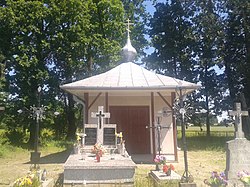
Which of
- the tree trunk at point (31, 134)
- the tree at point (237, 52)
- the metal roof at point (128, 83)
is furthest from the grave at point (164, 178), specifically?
the tree at point (237, 52)

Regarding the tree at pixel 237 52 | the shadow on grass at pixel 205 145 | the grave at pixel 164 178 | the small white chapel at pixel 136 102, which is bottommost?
the grave at pixel 164 178

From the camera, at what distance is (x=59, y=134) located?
26266 millimetres

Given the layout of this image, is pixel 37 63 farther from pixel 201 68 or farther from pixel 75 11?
pixel 201 68

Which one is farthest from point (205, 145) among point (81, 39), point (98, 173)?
point (98, 173)

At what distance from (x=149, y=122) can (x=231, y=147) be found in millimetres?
5766

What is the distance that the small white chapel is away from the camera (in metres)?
13.1

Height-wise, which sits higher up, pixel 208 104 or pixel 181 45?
pixel 181 45

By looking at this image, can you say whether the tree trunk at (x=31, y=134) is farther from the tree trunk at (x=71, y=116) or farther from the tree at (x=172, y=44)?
the tree at (x=172, y=44)

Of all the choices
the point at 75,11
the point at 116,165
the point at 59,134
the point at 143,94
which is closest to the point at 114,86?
the point at 143,94

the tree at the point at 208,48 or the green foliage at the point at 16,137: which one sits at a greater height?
the tree at the point at 208,48

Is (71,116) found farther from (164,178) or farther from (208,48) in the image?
(164,178)

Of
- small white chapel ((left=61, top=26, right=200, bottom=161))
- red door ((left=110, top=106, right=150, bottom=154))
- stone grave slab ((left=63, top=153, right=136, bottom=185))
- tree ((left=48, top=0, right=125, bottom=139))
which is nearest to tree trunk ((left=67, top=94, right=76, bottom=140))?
tree ((left=48, top=0, right=125, bottom=139))

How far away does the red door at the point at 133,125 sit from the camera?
14977 mm

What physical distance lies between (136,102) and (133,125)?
1267 mm
